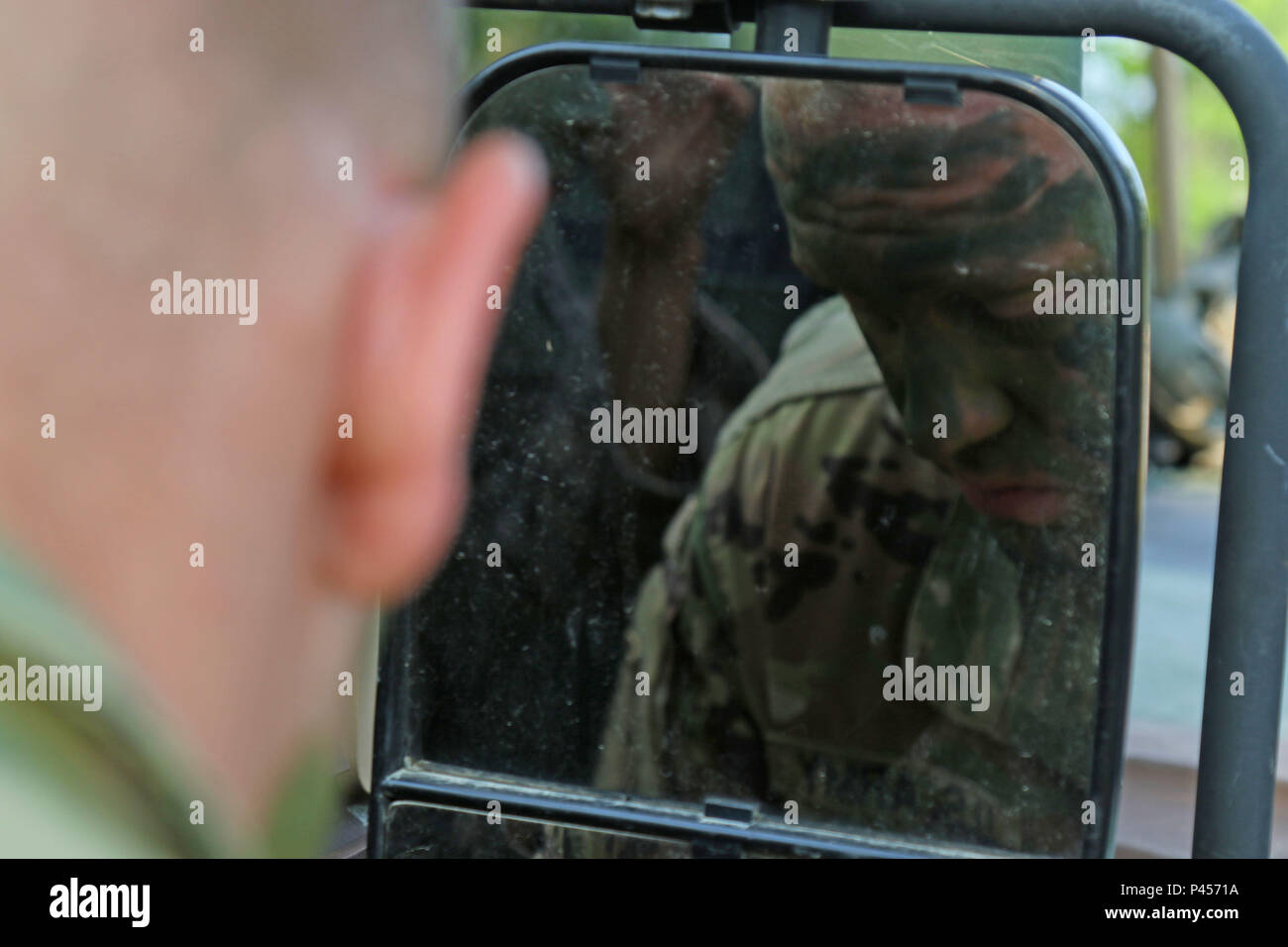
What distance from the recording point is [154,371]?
567 millimetres

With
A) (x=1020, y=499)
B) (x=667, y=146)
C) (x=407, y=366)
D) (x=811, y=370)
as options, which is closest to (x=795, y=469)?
(x=811, y=370)

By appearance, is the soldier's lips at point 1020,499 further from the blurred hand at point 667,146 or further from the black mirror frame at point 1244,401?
the blurred hand at point 667,146

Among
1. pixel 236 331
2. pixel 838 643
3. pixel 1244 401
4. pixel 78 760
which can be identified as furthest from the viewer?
pixel 838 643

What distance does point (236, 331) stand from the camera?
0.60 metres

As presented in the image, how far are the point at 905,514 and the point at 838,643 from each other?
16 centimetres

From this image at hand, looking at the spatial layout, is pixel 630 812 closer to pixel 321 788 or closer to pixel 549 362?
pixel 549 362

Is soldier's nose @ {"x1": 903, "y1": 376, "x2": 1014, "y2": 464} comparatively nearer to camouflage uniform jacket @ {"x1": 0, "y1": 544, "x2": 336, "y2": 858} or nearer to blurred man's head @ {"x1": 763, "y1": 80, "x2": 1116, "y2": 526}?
blurred man's head @ {"x1": 763, "y1": 80, "x2": 1116, "y2": 526}

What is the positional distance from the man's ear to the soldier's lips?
39.2 inches

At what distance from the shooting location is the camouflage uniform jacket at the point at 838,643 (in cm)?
159

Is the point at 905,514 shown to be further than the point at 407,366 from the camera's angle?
Yes

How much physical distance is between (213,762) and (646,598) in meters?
1.16

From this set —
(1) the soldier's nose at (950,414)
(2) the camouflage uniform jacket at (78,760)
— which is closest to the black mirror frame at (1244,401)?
(1) the soldier's nose at (950,414)

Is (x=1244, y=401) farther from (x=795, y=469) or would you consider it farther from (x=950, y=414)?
(x=795, y=469)

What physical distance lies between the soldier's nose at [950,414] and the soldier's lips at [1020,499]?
0.05 metres
